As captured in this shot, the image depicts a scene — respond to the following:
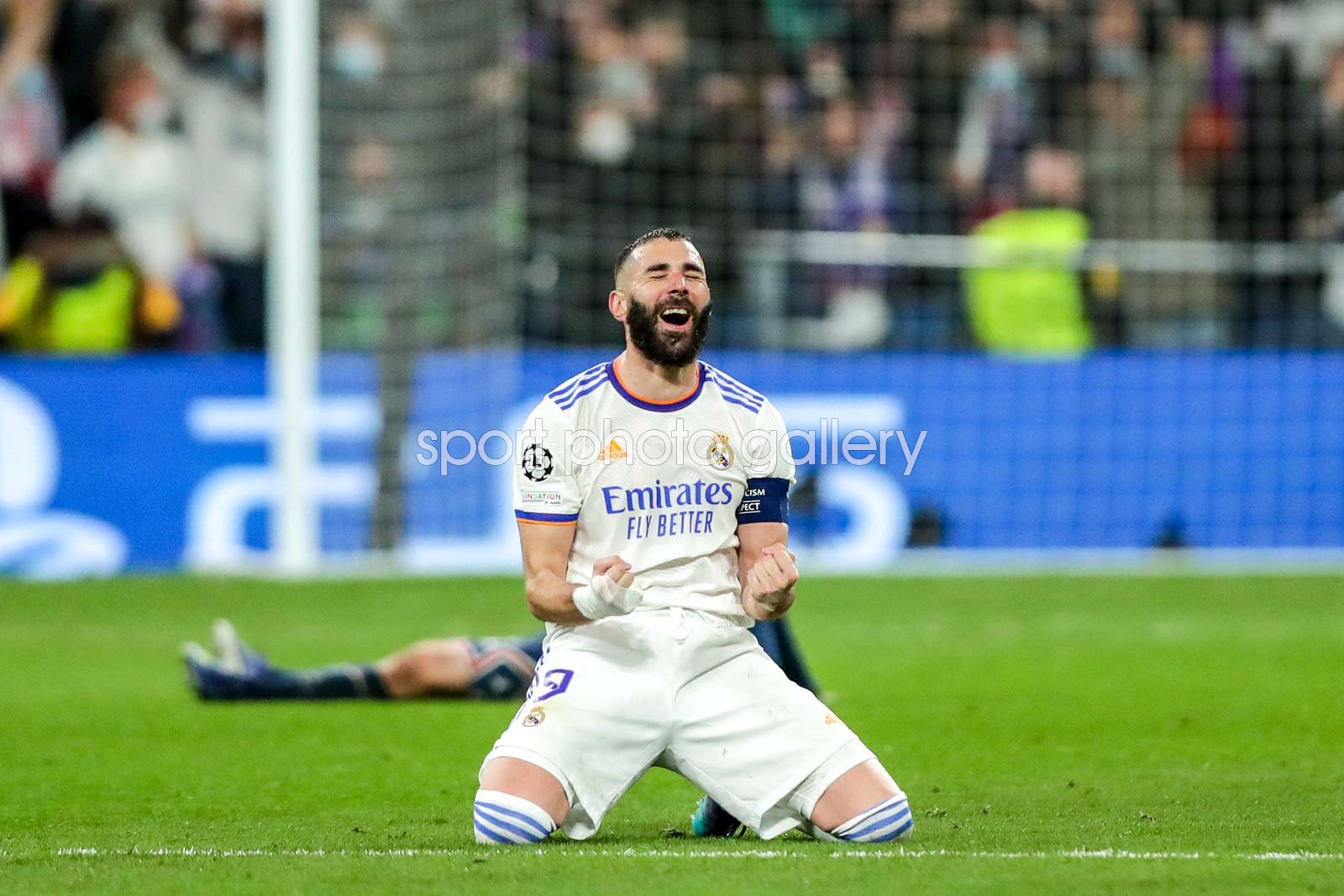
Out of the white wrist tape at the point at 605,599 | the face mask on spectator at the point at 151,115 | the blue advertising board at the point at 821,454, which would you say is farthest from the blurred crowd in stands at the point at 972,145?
the white wrist tape at the point at 605,599

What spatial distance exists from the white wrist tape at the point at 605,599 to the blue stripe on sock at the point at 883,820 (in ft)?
2.50

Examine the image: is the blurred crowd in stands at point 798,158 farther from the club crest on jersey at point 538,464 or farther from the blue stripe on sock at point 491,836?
the blue stripe on sock at point 491,836

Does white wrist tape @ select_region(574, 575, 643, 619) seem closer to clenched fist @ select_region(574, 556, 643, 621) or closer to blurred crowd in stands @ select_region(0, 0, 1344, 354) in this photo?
clenched fist @ select_region(574, 556, 643, 621)

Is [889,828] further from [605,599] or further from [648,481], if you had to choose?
[648,481]

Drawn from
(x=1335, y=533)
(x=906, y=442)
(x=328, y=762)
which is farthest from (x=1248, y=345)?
(x=328, y=762)

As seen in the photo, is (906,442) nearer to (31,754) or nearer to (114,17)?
(114,17)

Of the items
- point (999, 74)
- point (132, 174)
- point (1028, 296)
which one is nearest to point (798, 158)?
point (999, 74)

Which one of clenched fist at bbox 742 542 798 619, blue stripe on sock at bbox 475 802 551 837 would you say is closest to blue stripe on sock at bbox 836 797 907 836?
clenched fist at bbox 742 542 798 619

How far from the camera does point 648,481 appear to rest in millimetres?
5359

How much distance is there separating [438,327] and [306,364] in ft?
6.37

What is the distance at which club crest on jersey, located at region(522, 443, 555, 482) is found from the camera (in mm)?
5297

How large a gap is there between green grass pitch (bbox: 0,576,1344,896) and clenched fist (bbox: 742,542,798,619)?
58cm

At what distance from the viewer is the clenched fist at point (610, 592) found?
4.95 metres

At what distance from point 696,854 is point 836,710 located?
11.0 ft
